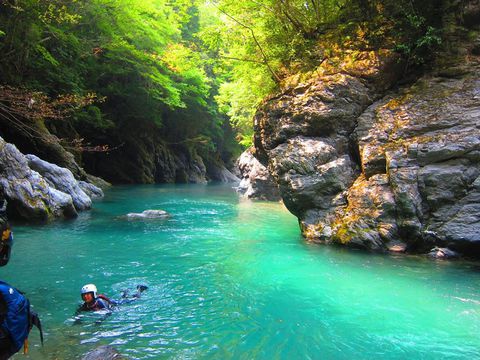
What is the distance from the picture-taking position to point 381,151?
10227 millimetres

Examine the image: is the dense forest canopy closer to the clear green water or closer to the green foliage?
the green foliage

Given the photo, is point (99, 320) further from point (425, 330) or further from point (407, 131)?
point (407, 131)

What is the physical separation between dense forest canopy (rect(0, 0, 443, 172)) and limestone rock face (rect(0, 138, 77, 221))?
4.95ft

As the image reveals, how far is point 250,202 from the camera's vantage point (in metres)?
23.5

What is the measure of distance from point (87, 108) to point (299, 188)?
64.3 feet

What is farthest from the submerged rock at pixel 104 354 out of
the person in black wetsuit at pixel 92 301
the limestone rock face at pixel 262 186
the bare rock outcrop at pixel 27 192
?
the limestone rock face at pixel 262 186

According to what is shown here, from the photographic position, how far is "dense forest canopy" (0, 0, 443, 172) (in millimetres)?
11492

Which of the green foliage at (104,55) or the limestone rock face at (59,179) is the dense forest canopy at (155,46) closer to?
the green foliage at (104,55)

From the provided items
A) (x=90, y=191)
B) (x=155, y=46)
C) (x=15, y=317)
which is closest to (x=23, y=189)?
(x=90, y=191)

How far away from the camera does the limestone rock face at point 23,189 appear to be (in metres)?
12.5

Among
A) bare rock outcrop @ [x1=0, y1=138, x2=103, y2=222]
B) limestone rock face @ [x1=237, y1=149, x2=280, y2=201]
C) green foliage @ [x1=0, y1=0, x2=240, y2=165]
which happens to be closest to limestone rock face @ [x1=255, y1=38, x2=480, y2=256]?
green foliage @ [x1=0, y1=0, x2=240, y2=165]

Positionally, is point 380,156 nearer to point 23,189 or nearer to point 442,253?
point 442,253

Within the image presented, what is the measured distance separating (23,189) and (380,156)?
11442mm

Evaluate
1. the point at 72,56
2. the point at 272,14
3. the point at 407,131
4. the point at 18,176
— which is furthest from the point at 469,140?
the point at 72,56
